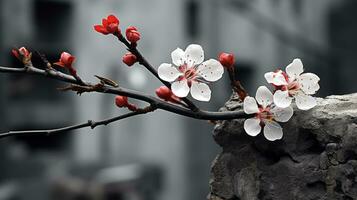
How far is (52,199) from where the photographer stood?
7648mm

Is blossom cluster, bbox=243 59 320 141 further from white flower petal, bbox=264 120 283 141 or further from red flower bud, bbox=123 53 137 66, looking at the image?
red flower bud, bbox=123 53 137 66

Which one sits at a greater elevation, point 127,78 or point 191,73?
point 127,78

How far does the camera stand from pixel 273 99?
953mm

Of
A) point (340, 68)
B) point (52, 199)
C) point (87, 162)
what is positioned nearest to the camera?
point (52, 199)

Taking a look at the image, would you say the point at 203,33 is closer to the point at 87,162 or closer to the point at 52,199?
the point at 87,162

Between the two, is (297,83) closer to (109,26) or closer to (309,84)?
(309,84)

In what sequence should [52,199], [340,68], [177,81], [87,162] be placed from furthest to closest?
[340,68] → [87,162] → [52,199] → [177,81]

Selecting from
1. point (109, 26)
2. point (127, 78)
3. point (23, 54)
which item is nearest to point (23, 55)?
point (23, 54)

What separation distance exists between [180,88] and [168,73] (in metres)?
0.02

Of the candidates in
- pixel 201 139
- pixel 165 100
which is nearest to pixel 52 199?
pixel 201 139

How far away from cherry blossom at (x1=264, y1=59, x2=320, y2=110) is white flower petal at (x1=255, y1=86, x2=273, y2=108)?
0.04 ft

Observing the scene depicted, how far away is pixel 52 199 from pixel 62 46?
285 centimetres

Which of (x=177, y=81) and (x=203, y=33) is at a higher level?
(x=203, y=33)

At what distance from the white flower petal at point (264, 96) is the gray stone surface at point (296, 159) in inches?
2.4
